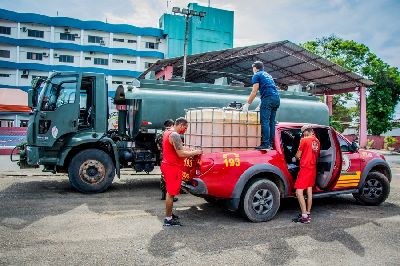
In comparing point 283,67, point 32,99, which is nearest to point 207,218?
point 32,99

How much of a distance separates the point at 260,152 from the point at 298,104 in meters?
6.39

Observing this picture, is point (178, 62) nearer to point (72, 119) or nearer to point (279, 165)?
point (72, 119)

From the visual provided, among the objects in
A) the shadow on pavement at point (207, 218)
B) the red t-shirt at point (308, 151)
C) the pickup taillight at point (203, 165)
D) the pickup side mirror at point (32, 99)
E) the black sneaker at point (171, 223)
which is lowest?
the shadow on pavement at point (207, 218)

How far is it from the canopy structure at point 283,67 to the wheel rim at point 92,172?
44.5 ft

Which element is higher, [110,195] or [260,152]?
[260,152]

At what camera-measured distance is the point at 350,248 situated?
4395 mm

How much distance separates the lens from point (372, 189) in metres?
6.80

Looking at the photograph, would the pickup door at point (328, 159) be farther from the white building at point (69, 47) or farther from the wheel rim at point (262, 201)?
the white building at point (69, 47)

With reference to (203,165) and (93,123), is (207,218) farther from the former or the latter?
(93,123)

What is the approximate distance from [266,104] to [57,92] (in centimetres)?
515

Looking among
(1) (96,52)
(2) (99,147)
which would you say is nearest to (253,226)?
(2) (99,147)

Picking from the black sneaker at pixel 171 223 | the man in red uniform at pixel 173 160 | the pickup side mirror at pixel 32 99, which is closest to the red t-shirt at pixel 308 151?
the man in red uniform at pixel 173 160

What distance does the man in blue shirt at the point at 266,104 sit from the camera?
564 cm

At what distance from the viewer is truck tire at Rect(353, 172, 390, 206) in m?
6.76
